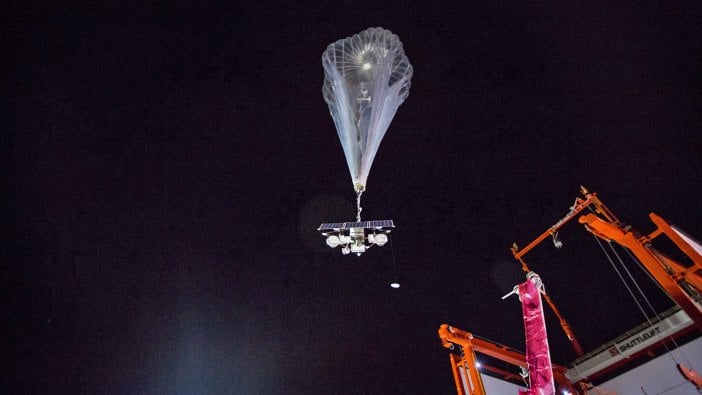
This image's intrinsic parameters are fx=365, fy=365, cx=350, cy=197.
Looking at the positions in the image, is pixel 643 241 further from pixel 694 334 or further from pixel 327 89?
pixel 327 89

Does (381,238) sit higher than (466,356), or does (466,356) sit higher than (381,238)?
(381,238)

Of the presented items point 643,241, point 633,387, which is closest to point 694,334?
point 633,387

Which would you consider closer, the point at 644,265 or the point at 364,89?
the point at 644,265

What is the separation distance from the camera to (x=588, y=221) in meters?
8.80

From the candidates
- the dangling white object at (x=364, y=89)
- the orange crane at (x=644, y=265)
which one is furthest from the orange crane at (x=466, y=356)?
the dangling white object at (x=364, y=89)

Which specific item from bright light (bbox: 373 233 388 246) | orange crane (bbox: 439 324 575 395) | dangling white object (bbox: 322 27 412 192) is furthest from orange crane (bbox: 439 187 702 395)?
dangling white object (bbox: 322 27 412 192)

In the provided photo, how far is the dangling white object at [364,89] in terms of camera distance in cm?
905

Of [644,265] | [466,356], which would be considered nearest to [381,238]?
[466,356]

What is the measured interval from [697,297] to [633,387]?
5.76 meters

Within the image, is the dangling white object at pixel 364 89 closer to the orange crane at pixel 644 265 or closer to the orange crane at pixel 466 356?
the orange crane at pixel 466 356

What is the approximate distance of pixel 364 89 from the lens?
992 cm

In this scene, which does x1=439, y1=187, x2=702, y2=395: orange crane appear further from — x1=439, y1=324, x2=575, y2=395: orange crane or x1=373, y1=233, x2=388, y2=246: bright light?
x1=373, y1=233, x2=388, y2=246: bright light

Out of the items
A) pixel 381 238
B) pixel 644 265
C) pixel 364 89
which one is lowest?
pixel 644 265

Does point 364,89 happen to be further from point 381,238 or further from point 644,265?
point 644,265
